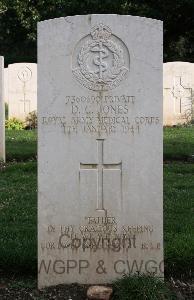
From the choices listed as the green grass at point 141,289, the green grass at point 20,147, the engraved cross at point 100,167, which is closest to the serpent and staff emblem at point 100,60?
the engraved cross at point 100,167

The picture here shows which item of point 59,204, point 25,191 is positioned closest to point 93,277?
point 59,204

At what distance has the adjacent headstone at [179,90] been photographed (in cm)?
1748

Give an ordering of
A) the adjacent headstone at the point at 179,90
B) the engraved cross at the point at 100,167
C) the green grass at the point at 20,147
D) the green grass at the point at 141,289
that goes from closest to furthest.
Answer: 1. the green grass at the point at 141,289
2. the engraved cross at the point at 100,167
3. the green grass at the point at 20,147
4. the adjacent headstone at the point at 179,90

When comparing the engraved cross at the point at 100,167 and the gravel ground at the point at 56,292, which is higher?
the engraved cross at the point at 100,167

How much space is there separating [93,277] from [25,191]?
3.35 m

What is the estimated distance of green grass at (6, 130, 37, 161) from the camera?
11156 mm

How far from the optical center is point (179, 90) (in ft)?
57.7

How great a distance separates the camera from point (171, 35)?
93.4 ft

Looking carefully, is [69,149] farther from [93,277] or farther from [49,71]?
[93,277]

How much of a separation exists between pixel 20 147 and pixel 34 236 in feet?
20.9

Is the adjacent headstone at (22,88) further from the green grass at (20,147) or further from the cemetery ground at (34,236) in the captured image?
the cemetery ground at (34,236)

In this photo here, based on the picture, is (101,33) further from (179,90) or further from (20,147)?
(179,90)

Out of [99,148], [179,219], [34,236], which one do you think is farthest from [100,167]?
[179,219]

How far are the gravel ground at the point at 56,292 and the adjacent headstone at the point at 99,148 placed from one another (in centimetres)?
8
